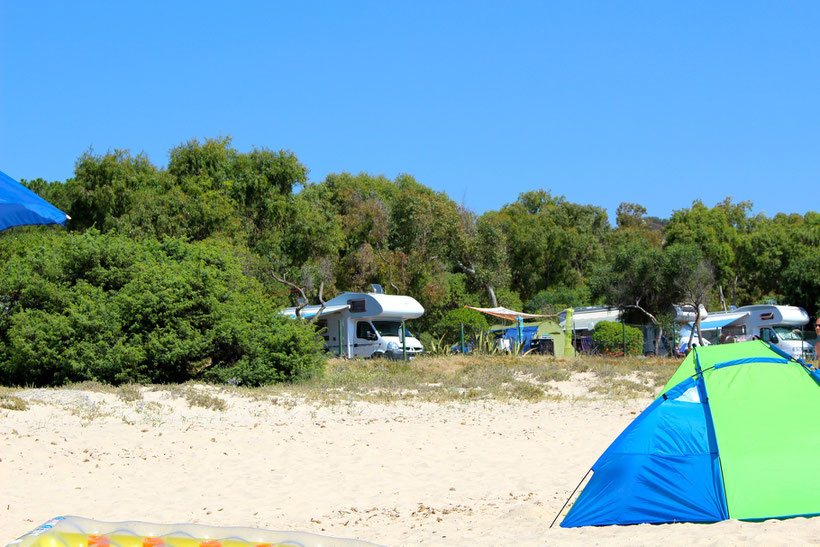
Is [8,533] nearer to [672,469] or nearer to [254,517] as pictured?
[254,517]

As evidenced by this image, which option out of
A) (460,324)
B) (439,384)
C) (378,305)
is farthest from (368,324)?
(439,384)

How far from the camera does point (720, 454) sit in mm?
5699

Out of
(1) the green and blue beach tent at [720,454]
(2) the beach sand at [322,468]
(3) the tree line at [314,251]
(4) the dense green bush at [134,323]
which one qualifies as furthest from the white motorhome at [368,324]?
(1) the green and blue beach tent at [720,454]

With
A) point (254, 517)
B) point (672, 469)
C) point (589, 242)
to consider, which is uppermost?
point (589, 242)

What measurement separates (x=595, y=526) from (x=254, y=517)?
3.05 m

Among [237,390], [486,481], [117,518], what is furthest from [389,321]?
[117,518]

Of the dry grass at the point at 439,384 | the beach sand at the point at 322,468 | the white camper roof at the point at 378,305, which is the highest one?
the white camper roof at the point at 378,305

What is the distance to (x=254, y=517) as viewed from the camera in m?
6.80

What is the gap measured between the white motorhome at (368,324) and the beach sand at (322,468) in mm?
11306

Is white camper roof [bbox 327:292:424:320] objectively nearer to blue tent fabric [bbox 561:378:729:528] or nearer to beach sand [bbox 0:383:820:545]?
beach sand [bbox 0:383:820:545]

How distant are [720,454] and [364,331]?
65.0 feet

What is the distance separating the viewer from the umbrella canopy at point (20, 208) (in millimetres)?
6043

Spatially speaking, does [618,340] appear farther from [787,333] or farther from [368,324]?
[368,324]

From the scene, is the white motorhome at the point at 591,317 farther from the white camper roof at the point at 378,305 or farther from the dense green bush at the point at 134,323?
the dense green bush at the point at 134,323
